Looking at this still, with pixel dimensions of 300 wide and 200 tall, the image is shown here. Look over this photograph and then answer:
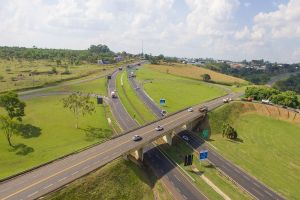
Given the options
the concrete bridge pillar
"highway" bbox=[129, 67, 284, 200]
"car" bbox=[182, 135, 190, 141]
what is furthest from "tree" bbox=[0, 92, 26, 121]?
"car" bbox=[182, 135, 190, 141]

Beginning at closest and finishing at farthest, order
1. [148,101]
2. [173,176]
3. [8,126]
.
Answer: [173,176] < [8,126] < [148,101]

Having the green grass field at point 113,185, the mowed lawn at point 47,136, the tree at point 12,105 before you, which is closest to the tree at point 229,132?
the green grass field at point 113,185

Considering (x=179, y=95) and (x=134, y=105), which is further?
(x=179, y=95)

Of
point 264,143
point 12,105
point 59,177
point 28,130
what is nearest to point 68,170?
point 59,177

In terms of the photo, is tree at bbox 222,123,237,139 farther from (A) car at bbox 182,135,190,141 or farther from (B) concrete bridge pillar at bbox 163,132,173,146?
(B) concrete bridge pillar at bbox 163,132,173,146

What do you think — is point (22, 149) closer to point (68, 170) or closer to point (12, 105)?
point (12, 105)

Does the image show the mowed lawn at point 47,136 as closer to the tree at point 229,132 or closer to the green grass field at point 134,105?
the green grass field at point 134,105
